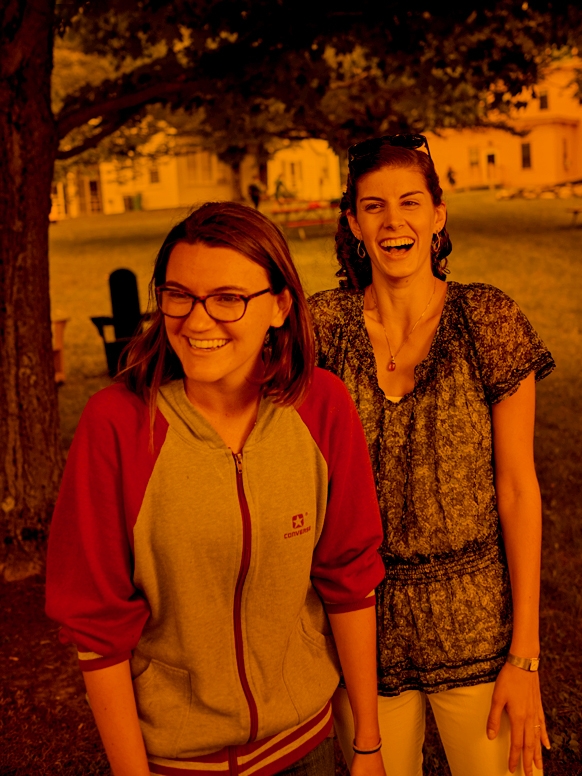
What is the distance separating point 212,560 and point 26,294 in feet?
14.0

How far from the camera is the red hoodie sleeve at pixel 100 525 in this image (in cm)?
174

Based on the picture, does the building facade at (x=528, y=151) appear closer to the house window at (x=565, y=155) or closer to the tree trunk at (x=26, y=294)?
the house window at (x=565, y=155)

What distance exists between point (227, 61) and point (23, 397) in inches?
108

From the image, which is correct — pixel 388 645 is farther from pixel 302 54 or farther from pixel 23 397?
pixel 302 54

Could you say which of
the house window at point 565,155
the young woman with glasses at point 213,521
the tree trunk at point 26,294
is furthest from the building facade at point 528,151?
the young woman with glasses at point 213,521

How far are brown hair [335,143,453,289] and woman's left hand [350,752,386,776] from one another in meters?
1.28

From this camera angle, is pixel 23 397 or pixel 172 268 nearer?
pixel 172 268

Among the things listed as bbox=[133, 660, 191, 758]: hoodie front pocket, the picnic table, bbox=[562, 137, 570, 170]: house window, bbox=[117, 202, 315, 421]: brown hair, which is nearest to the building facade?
bbox=[562, 137, 570, 170]: house window

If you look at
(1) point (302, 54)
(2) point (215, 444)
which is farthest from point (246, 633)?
(1) point (302, 54)


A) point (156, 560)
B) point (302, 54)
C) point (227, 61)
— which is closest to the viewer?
point (156, 560)

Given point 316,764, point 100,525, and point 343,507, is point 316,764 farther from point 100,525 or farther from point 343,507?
point 100,525

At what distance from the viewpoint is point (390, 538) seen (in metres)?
2.27

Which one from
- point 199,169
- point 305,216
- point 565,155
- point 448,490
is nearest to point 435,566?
point 448,490

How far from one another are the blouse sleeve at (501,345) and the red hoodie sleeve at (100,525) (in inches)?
35.9
